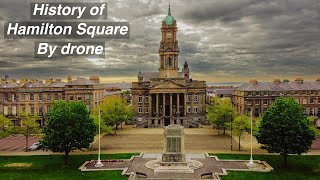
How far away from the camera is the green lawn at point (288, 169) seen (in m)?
40.0

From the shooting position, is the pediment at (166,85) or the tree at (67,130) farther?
the pediment at (166,85)

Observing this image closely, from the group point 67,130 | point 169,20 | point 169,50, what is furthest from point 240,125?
point 169,20

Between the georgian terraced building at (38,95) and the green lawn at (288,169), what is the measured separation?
4608 centimetres

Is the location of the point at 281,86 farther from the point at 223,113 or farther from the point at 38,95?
the point at 38,95

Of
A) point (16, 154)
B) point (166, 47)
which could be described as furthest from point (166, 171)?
point (166, 47)

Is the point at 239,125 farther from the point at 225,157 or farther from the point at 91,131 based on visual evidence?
the point at 91,131

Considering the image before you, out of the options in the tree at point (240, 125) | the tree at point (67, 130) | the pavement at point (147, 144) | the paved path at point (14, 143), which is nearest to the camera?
the tree at point (67, 130)

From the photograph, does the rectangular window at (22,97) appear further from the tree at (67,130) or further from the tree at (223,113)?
the tree at (223,113)

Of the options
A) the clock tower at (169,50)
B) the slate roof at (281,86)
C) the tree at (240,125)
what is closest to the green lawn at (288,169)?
the tree at (240,125)

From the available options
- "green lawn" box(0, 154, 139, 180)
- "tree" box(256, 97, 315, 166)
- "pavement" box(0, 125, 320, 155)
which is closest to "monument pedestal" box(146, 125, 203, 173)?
"green lawn" box(0, 154, 139, 180)

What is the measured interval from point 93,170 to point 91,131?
5921 millimetres

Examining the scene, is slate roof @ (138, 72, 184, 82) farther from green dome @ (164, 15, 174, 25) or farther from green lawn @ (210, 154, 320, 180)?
green lawn @ (210, 154, 320, 180)

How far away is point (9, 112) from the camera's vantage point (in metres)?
85.2

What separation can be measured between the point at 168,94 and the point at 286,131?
59.3 metres
